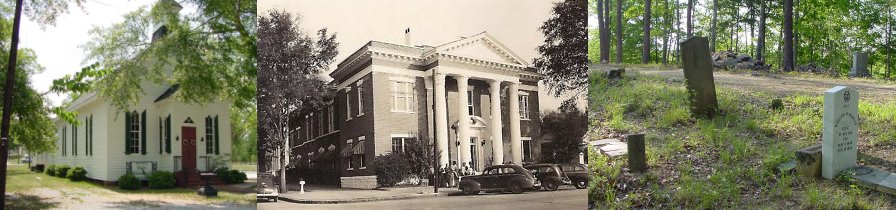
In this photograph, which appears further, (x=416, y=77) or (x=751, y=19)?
(x=751, y=19)

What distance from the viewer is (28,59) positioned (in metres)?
6.33

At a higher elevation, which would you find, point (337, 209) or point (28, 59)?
point (28, 59)

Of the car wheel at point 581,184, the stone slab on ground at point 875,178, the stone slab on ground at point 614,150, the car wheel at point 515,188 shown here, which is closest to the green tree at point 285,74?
the car wheel at point 515,188

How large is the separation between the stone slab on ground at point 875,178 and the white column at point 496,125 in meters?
3.69

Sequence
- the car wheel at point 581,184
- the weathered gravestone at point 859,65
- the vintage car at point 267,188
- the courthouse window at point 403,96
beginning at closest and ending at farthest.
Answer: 1. the courthouse window at point 403,96
2. the vintage car at point 267,188
3. the car wheel at point 581,184
4. the weathered gravestone at point 859,65

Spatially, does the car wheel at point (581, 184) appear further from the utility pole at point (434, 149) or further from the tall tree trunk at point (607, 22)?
the tall tree trunk at point (607, 22)

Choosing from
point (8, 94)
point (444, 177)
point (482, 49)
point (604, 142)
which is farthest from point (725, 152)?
point (8, 94)

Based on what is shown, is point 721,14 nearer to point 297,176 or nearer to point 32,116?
point 297,176

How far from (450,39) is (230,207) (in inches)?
153

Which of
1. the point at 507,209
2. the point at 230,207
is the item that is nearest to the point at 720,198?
the point at 507,209

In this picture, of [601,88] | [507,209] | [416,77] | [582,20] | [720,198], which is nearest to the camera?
[416,77]

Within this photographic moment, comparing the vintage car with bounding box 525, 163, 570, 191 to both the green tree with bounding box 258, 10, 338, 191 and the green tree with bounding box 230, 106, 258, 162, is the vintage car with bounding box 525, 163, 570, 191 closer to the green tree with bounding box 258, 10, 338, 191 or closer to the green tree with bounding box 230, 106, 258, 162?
the green tree with bounding box 258, 10, 338, 191

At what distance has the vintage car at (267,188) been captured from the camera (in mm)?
4312

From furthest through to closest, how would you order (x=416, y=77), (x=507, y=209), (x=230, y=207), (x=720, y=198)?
(x=230, y=207)
(x=720, y=198)
(x=507, y=209)
(x=416, y=77)
